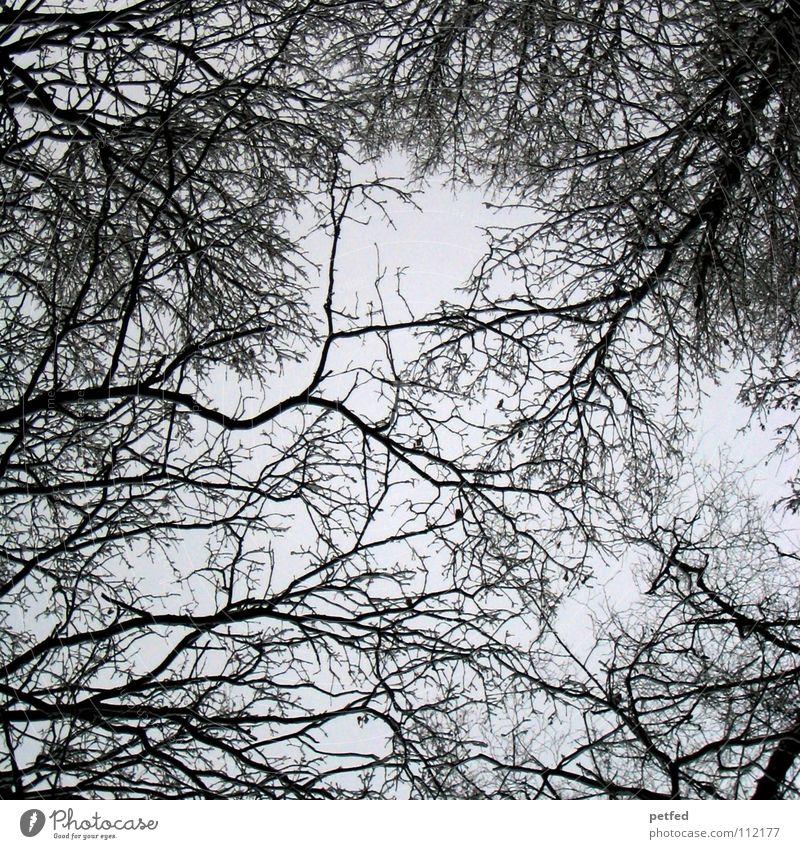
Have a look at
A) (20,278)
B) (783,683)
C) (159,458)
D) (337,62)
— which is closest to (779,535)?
(783,683)

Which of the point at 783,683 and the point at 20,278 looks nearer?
the point at 783,683

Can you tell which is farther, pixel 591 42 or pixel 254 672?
pixel 591 42

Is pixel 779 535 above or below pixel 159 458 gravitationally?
below

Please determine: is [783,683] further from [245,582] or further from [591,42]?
[591,42]

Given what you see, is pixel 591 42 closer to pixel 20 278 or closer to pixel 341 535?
pixel 341 535

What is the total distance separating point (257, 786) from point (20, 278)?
1473 mm

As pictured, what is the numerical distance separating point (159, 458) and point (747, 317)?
156 cm

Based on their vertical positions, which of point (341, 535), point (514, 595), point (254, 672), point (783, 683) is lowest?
point (783, 683)

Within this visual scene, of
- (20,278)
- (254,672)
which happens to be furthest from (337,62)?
(254,672)

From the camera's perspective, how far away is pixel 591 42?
2.06m
